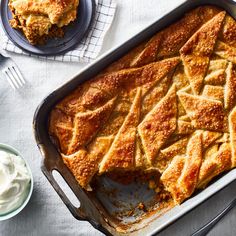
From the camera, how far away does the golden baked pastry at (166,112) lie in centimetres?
264

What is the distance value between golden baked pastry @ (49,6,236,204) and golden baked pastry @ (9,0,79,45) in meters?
0.48

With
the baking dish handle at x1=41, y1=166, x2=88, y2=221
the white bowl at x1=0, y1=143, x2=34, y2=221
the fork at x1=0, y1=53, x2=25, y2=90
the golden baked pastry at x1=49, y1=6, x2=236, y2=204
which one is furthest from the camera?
A: the fork at x1=0, y1=53, x2=25, y2=90

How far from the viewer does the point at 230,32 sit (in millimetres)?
2705

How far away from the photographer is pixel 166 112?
266 cm

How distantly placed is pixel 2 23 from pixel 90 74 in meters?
0.69

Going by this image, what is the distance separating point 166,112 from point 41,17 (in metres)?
0.92

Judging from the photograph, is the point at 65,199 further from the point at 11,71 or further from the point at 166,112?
the point at 11,71

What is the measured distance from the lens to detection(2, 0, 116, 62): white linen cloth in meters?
2.95

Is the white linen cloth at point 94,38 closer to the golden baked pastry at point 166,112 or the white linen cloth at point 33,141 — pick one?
the white linen cloth at point 33,141

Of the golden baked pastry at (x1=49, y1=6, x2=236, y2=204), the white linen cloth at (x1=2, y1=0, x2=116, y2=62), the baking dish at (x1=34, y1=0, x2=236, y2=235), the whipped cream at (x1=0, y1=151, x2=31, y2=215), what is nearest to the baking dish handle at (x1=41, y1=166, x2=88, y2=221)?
the baking dish at (x1=34, y1=0, x2=236, y2=235)

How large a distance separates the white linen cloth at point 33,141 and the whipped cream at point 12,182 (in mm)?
112

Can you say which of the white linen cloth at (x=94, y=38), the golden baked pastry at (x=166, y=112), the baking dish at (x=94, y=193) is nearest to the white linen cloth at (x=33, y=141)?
the white linen cloth at (x=94, y=38)

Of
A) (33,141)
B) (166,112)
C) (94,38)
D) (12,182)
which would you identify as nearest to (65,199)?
(12,182)

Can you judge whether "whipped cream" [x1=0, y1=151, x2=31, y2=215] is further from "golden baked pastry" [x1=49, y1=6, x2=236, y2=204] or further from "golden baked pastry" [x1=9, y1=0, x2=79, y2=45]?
"golden baked pastry" [x1=9, y1=0, x2=79, y2=45]
